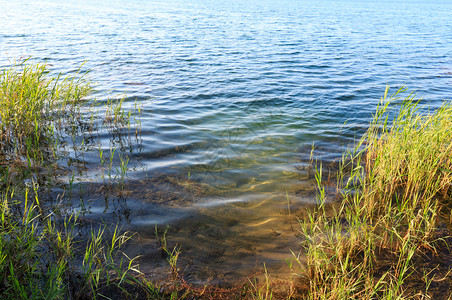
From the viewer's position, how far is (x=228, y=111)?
8609mm

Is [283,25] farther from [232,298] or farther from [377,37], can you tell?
[232,298]

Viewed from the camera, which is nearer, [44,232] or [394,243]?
[44,232]

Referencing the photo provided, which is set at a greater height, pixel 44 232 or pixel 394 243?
pixel 44 232

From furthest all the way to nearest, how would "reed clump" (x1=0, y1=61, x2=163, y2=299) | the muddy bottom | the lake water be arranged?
the lake water
the muddy bottom
"reed clump" (x1=0, y1=61, x2=163, y2=299)

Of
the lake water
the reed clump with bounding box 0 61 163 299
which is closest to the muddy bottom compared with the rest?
the lake water

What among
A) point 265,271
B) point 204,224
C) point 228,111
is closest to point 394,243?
point 265,271

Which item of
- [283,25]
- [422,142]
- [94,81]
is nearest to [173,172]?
[422,142]

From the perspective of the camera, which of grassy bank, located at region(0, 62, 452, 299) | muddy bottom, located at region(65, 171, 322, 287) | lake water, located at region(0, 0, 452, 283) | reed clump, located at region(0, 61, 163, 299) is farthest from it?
lake water, located at region(0, 0, 452, 283)

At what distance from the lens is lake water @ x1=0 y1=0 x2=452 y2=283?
4.05 m

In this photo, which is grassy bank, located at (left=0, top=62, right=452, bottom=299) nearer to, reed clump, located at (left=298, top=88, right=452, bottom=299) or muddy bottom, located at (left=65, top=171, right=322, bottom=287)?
reed clump, located at (left=298, top=88, right=452, bottom=299)

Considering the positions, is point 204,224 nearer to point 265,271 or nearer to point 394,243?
point 265,271

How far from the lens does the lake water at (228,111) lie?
4047 millimetres

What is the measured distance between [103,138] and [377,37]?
2051 cm

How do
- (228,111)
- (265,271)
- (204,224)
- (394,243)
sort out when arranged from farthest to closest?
(228,111)
(204,224)
(394,243)
(265,271)
